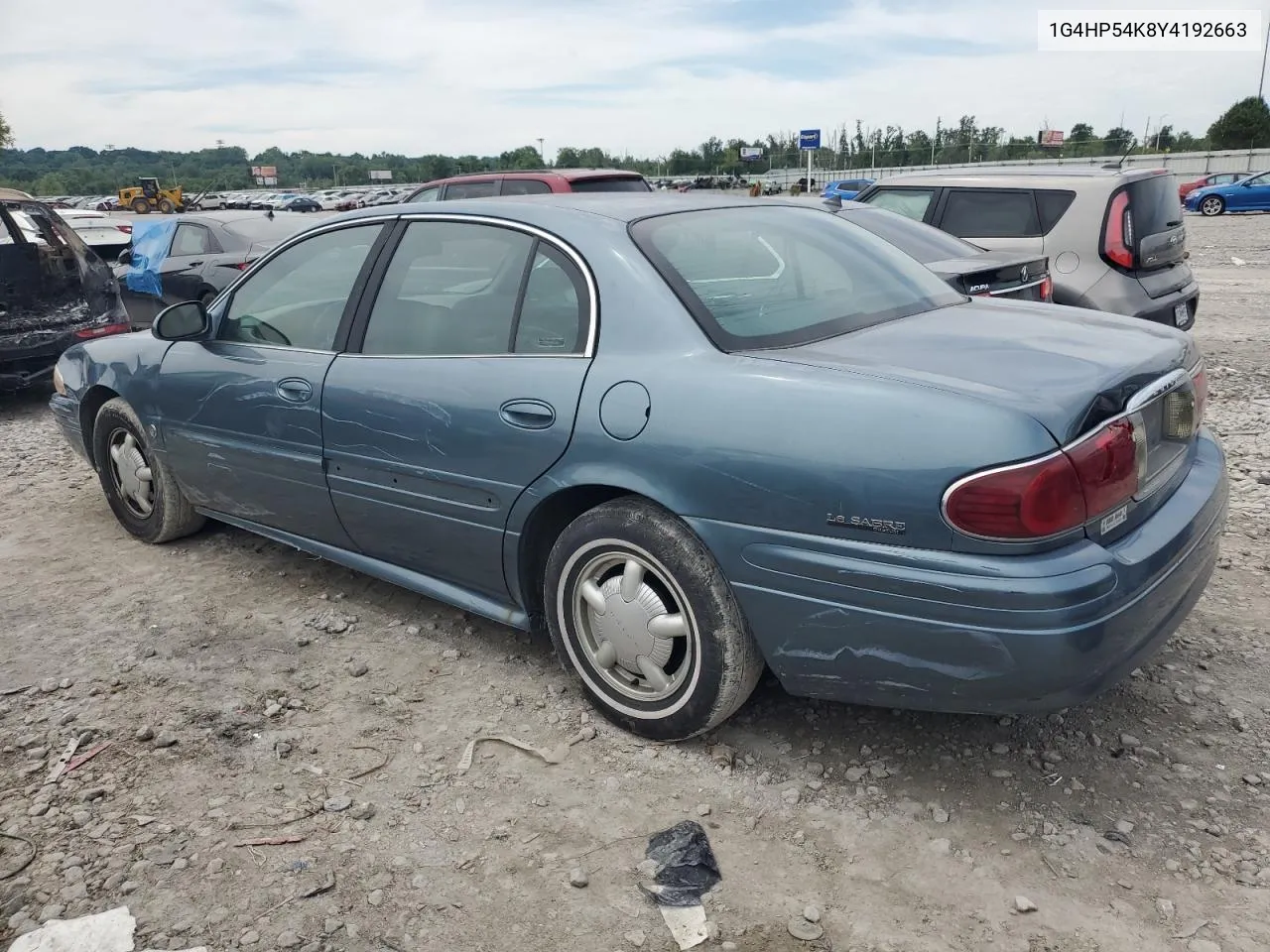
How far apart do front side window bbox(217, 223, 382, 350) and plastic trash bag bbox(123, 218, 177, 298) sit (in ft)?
24.1

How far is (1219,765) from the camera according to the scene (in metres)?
2.72

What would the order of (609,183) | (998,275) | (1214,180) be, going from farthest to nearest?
(1214,180)
(609,183)
(998,275)

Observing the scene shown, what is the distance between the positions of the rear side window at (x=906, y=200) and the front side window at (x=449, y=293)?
530 cm

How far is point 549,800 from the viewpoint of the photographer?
2721 millimetres

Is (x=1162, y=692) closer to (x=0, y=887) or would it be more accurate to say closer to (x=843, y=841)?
(x=843, y=841)

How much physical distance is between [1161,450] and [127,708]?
3.24m

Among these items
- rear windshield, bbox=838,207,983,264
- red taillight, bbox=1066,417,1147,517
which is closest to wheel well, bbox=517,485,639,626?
red taillight, bbox=1066,417,1147,517

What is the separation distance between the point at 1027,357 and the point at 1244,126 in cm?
5873

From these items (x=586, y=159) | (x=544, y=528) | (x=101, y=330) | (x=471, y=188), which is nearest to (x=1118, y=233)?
(x=544, y=528)

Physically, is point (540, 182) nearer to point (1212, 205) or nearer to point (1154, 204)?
point (1154, 204)

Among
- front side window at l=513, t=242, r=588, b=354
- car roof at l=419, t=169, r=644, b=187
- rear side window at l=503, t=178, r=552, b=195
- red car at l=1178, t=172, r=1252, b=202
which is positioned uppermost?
car roof at l=419, t=169, r=644, b=187

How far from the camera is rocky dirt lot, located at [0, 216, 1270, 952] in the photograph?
7.43 ft

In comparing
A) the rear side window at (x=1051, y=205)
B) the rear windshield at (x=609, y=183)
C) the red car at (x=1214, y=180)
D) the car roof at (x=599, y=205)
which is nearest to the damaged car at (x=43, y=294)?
the rear windshield at (x=609, y=183)

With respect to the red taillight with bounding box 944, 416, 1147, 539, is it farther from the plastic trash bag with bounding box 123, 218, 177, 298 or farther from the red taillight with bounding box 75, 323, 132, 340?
the plastic trash bag with bounding box 123, 218, 177, 298
